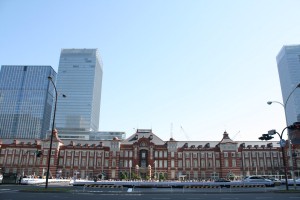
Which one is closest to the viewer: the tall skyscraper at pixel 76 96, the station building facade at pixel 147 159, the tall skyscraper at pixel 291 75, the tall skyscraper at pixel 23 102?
the station building facade at pixel 147 159

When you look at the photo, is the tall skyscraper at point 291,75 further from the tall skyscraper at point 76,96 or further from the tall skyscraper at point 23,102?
the tall skyscraper at point 23,102

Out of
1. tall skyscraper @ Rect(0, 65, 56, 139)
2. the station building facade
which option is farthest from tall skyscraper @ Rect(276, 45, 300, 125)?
tall skyscraper @ Rect(0, 65, 56, 139)

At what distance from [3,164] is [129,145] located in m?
40.7

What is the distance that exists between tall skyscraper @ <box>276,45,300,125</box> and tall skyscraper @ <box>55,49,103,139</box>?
133 metres

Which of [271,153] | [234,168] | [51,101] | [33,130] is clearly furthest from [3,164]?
[51,101]

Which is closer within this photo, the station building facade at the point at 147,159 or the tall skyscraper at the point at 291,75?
the station building facade at the point at 147,159

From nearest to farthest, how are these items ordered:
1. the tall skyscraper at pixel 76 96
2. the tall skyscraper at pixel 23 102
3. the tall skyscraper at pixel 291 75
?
1. the tall skyscraper at pixel 291 75
2. the tall skyscraper at pixel 23 102
3. the tall skyscraper at pixel 76 96

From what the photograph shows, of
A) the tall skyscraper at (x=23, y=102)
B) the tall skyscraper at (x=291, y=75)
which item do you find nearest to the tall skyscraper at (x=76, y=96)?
the tall skyscraper at (x=23, y=102)

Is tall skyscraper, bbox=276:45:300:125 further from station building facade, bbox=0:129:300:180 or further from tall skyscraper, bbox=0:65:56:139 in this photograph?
tall skyscraper, bbox=0:65:56:139

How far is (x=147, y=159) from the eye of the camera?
83500mm

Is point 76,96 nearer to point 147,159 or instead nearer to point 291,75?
point 147,159

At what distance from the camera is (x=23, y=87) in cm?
17350

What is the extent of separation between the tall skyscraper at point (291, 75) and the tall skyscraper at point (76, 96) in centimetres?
13273

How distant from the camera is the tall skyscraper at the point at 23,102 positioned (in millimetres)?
173125
